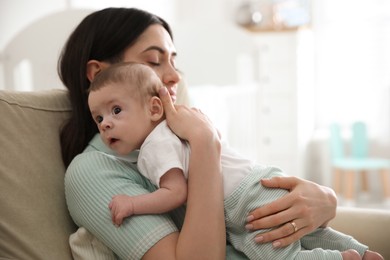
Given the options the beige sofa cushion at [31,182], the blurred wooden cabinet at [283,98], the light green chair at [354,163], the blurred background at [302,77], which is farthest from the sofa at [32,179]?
the light green chair at [354,163]

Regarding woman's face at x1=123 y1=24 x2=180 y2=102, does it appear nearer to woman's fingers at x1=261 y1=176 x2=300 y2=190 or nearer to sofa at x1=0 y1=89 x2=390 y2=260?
sofa at x1=0 y1=89 x2=390 y2=260

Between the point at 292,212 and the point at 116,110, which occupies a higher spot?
the point at 116,110

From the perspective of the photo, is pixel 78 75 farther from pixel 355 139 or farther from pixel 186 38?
pixel 355 139

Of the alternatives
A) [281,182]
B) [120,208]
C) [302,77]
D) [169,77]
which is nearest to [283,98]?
[302,77]

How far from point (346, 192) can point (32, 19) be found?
9.09 ft

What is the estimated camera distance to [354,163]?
12.7 feet

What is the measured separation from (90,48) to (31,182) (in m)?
0.38

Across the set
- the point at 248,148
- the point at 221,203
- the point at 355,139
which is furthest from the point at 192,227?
the point at 355,139

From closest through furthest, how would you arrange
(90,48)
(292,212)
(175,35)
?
(292,212) < (90,48) < (175,35)

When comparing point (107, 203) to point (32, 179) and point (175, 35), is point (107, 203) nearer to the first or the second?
point (32, 179)

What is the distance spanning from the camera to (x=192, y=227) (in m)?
0.96

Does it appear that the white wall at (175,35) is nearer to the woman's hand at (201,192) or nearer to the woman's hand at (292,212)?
the woman's hand at (201,192)

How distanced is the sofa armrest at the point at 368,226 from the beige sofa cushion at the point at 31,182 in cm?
75

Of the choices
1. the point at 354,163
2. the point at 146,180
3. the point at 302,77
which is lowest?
the point at 354,163
